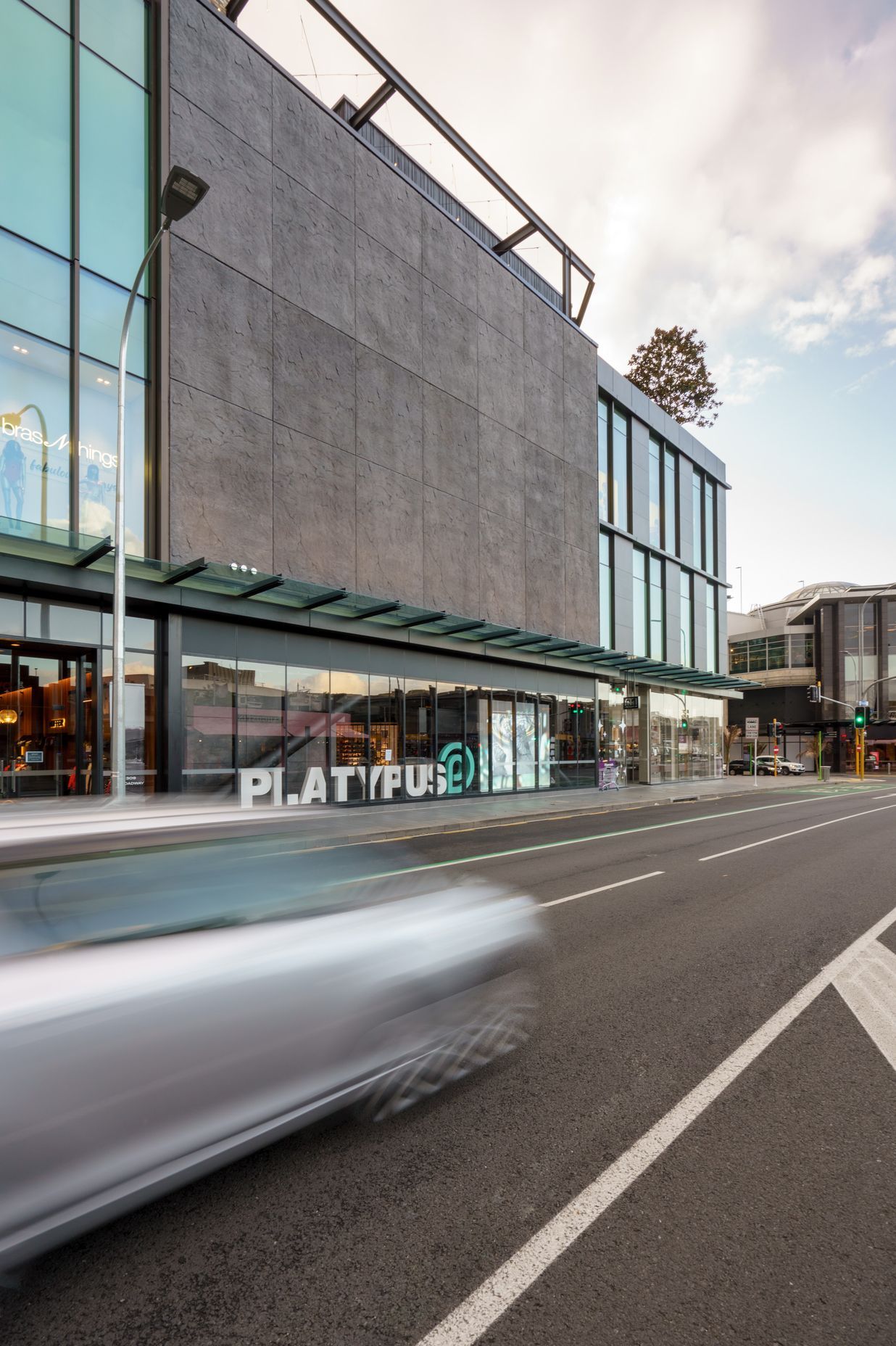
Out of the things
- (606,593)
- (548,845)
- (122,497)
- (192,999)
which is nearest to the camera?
(192,999)

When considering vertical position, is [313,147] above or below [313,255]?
above

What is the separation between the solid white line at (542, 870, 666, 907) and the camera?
7711 mm

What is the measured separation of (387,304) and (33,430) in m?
10.7

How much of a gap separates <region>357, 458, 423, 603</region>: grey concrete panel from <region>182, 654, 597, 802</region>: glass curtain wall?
8.15 feet

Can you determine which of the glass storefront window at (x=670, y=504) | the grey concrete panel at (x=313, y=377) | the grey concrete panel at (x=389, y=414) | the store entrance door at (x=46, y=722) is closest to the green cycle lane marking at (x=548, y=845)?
the store entrance door at (x=46, y=722)

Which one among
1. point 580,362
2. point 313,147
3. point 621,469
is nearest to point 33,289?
point 313,147

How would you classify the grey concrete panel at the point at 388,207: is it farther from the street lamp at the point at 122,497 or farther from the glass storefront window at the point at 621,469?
the glass storefront window at the point at 621,469

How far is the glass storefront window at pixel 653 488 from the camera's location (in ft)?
112

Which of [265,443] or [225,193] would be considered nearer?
[225,193]

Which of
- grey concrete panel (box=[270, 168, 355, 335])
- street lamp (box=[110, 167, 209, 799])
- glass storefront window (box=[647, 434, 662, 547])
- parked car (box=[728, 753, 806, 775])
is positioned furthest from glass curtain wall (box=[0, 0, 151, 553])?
parked car (box=[728, 753, 806, 775])

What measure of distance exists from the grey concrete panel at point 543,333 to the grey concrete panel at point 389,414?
275 inches

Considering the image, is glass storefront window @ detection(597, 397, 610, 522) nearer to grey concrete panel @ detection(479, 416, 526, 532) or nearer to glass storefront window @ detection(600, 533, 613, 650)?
glass storefront window @ detection(600, 533, 613, 650)

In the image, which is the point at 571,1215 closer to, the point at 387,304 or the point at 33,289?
the point at 33,289

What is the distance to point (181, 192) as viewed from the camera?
9977 mm
